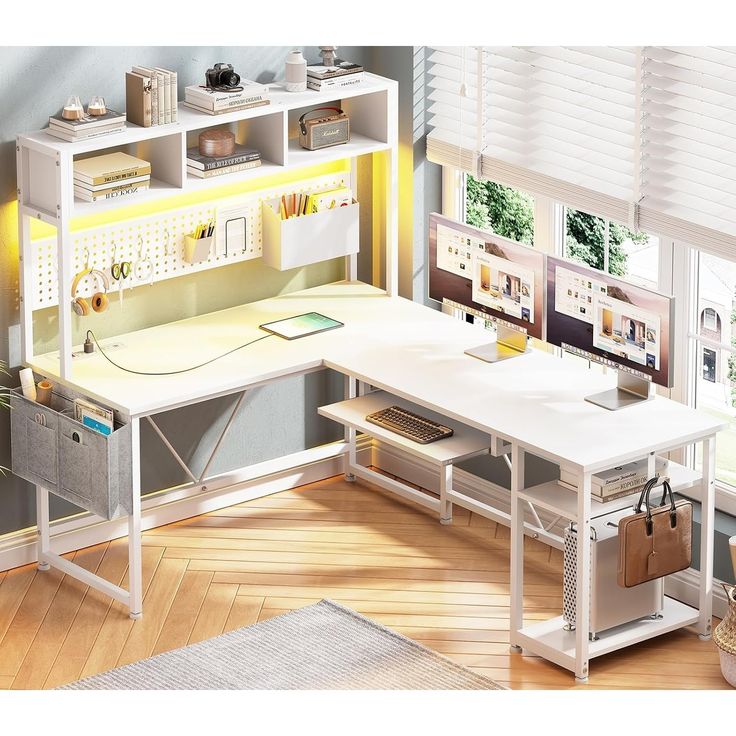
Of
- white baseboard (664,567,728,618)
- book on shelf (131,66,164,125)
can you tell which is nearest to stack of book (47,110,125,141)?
book on shelf (131,66,164,125)

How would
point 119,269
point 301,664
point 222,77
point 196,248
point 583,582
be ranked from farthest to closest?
point 196,248, point 119,269, point 222,77, point 301,664, point 583,582

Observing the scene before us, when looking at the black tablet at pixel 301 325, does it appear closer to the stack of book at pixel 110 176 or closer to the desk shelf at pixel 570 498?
the stack of book at pixel 110 176

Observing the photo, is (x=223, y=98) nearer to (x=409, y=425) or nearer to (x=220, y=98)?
(x=220, y=98)

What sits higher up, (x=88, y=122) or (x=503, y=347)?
(x=88, y=122)

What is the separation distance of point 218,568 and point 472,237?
1.44 m

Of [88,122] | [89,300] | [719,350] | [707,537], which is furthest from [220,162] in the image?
[707,537]

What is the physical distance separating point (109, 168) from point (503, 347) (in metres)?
1.41

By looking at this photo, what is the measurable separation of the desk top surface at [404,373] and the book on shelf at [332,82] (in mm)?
793

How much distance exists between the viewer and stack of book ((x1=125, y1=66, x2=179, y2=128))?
4.21m

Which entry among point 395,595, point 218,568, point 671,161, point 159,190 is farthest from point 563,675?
point 159,190

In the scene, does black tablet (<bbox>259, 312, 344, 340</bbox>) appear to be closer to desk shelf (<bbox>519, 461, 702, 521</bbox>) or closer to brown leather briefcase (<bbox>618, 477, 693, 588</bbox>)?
desk shelf (<bbox>519, 461, 702, 521</bbox>)

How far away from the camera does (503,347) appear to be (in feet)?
14.6

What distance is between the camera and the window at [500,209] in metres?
4.89

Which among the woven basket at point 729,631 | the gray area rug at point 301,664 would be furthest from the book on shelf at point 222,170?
the woven basket at point 729,631
